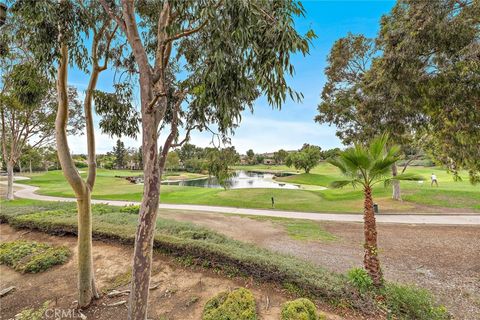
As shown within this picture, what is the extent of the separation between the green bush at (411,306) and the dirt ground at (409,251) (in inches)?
33.6

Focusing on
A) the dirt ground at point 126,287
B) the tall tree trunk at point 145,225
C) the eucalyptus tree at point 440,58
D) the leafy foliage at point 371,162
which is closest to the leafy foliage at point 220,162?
the tall tree trunk at point 145,225

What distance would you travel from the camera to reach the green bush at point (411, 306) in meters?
4.32

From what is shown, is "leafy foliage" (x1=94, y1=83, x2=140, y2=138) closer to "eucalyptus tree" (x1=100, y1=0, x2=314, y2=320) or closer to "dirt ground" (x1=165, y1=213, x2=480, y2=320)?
A: "eucalyptus tree" (x1=100, y1=0, x2=314, y2=320)

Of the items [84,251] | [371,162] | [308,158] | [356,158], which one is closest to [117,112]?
[84,251]

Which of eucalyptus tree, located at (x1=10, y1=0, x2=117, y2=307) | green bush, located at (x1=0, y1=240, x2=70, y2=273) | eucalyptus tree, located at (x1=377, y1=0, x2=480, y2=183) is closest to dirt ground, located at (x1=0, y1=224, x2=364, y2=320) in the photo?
green bush, located at (x1=0, y1=240, x2=70, y2=273)

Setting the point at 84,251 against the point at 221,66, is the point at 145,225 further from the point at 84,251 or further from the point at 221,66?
the point at 221,66

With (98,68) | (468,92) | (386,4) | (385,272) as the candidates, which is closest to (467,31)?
(468,92)

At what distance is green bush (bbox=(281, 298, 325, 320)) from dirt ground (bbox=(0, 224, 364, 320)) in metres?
0.30

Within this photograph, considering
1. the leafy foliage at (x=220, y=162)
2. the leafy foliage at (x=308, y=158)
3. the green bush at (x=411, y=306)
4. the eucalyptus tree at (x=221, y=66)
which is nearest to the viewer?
the eucalyptus tree at (x=221, y=66)

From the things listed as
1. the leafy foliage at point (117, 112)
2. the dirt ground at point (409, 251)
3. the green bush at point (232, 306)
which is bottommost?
the dirt ground at point (409, 251)

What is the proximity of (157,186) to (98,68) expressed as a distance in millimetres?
3141

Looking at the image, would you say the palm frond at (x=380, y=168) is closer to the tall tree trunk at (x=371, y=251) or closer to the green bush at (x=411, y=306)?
the tall tree trunk at (x=371, y=251)

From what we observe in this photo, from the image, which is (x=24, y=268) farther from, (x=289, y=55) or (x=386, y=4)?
(x=386, y=4)

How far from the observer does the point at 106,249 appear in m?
6.57
